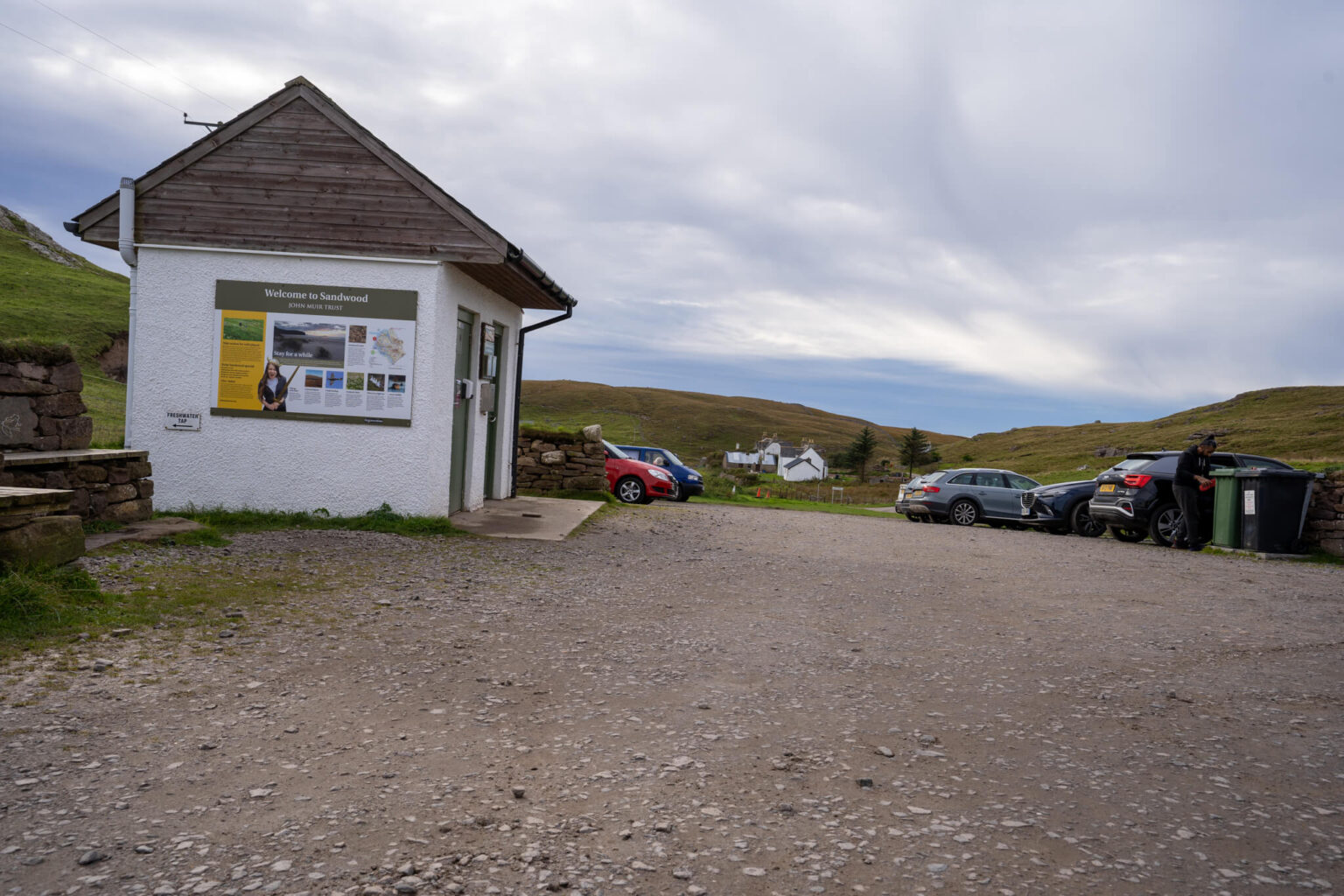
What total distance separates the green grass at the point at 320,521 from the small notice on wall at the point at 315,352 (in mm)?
1149

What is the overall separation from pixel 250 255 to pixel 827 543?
877cm

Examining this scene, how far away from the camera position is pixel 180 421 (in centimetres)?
1123

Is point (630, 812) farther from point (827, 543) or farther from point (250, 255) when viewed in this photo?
point (827, 543)

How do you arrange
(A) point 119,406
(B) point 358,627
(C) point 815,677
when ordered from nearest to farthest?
(C) point 815,677 → (B) point 358,627 → (A) point 119,406

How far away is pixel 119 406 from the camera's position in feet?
89.0

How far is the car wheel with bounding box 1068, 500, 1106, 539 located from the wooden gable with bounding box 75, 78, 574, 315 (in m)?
14.2

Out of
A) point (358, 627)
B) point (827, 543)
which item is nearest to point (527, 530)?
point (827, 543)

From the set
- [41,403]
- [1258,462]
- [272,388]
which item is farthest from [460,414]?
[1258,462]

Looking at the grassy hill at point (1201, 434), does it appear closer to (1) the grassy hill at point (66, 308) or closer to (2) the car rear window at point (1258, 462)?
(2) the car rear window at point (1258, 462)

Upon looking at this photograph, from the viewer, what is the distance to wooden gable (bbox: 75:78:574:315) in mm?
11141

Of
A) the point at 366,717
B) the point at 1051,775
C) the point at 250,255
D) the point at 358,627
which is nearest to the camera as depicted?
the point at 1051,775

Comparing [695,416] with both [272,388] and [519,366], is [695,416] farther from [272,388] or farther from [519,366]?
[272,388]

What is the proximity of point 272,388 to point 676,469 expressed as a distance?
45.0 feet

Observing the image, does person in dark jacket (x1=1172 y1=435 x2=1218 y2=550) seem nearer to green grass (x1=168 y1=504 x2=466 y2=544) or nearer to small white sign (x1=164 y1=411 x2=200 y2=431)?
green grass (x1=168 y1=504 x2=466 y2=544)
